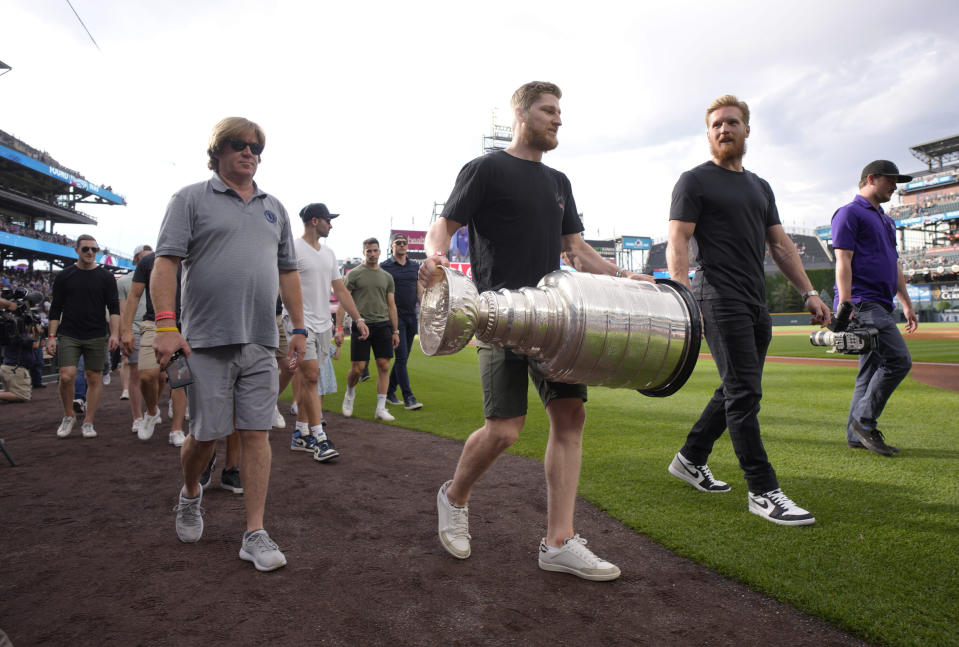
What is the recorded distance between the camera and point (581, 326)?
1945 millimetres

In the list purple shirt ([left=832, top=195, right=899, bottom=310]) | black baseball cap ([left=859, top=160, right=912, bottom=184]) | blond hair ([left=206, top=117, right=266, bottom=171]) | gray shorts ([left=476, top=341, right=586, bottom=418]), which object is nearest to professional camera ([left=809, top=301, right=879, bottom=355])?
purple shirt ([left=832, top=195, right=899, bottom=310])

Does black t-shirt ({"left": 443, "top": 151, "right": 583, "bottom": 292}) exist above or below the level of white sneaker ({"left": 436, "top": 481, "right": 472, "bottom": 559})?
above

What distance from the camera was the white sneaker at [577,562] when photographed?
257cm

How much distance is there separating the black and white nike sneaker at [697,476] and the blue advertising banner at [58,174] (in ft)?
166

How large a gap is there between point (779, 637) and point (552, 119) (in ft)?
7.61

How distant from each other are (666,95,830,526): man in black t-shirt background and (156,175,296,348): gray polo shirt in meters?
2.25

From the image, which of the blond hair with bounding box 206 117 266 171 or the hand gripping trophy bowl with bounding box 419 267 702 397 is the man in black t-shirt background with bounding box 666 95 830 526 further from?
the blond hair with bounding box 206 117 266 171

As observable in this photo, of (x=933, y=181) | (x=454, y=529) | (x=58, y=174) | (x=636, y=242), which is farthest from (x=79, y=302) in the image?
(x=636, y=242)

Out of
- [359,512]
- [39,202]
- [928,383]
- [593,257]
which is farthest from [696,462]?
[39,202]

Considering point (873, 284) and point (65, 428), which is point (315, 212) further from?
point (873, 284)

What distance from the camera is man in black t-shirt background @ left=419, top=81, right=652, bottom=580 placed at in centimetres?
272

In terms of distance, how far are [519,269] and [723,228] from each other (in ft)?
4.84

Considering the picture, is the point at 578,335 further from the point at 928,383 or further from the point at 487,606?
the point at 928,383

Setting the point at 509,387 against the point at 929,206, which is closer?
the point at 509,387
